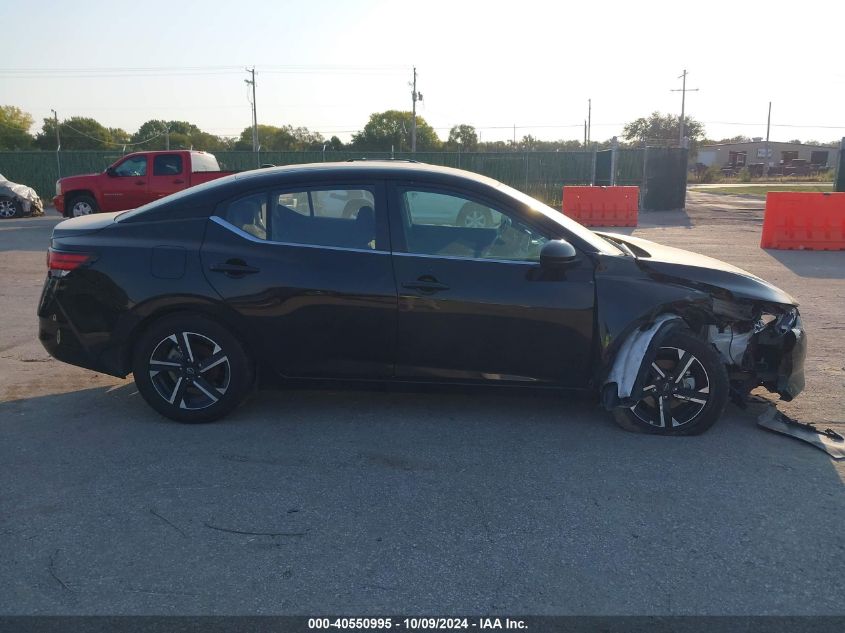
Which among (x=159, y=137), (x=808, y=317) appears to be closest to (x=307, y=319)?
(x=808, y=317)

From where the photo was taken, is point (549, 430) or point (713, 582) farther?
point (549, 430)

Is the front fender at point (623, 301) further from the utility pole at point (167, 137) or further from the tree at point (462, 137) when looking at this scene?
the tree at point (462, 137)

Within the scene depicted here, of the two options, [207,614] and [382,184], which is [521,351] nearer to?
[382,184]

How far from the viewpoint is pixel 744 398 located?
521 cm

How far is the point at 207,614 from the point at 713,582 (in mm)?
2066

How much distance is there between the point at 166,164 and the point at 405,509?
1687cm

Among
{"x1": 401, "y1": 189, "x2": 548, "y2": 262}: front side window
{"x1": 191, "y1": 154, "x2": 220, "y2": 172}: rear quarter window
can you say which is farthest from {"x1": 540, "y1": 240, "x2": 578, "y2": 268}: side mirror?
{"x1": 191, "y1": 154, "x2": 220, "y2": 172}: rear quarter window

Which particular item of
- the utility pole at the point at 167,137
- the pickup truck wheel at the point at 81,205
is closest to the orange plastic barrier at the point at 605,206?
the pickup truck wheel at the point at 81,205

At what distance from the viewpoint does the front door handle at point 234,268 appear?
4910 millimetres

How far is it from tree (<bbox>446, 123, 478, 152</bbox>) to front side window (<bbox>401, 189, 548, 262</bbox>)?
57033mm

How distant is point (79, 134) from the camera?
8356cm

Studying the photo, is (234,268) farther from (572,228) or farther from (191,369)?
(572,228)

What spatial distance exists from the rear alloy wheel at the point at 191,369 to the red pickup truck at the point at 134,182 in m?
14.4

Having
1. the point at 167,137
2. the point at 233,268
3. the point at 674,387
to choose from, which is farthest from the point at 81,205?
the point at 167,137
